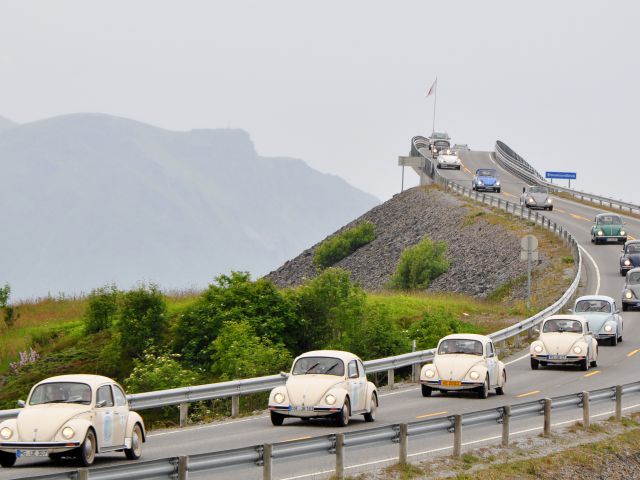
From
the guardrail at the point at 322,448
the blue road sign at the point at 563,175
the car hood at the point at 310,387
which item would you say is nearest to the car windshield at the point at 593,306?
the guardrail at the point at 322,448

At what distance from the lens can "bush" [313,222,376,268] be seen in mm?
96688

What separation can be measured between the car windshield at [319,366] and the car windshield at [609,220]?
5127cm

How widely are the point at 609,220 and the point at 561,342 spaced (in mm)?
39376

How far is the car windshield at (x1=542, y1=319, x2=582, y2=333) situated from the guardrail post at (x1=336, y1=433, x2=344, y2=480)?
1886cm

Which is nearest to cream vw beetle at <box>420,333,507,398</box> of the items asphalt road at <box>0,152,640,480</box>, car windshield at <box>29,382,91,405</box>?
asphalt road at <box>0,152,640,480</box>

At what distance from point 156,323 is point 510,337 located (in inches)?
495

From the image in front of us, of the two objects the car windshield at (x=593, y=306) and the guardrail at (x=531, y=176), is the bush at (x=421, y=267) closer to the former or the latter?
the guardrail at (x=531, y=176)

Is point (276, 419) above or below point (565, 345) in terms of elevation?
below

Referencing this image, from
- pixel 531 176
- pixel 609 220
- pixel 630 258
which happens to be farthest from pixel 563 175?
pixel 630 258

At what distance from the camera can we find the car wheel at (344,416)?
21.0 meters

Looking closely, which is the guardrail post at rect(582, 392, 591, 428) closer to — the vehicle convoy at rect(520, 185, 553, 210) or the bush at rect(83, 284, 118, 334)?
the bush at rect(83, 284, 118, 334)

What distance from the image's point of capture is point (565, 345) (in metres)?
32.8

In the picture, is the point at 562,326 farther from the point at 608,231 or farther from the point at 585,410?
the point at 608,231

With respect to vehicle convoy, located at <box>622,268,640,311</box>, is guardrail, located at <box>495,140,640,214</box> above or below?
above
